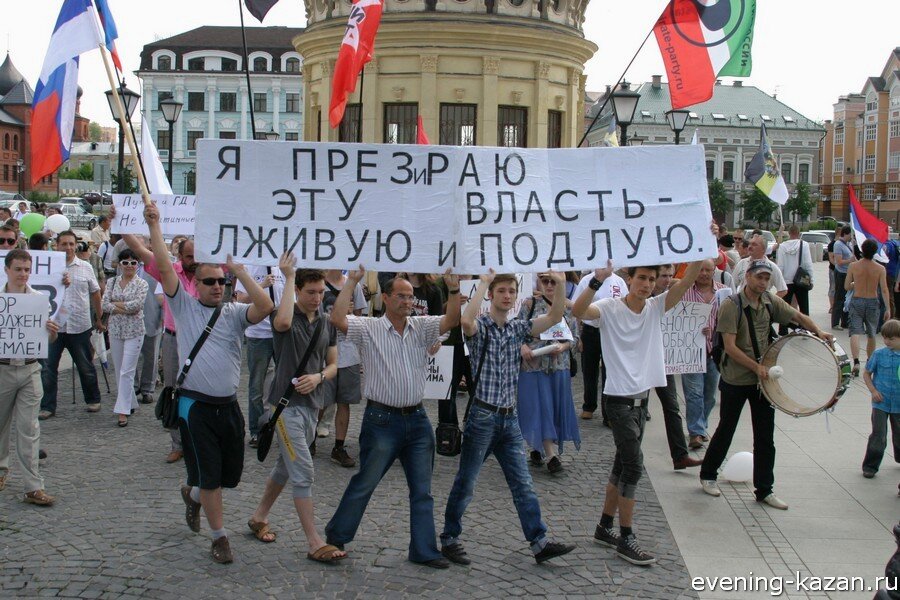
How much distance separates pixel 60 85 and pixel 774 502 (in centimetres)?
682

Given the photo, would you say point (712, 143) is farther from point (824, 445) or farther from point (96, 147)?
point (824, 445)

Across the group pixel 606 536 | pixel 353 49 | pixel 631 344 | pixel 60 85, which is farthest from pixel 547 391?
pixel 60 85

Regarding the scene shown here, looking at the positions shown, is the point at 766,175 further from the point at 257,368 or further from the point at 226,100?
the point at 226,100

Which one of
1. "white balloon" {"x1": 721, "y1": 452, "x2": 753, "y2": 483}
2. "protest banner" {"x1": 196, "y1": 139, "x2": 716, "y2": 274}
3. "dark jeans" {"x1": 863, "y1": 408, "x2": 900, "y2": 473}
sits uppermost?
"protest banner" {"x1": 196, "y1": 139, "x2": 716, "y2": 274}

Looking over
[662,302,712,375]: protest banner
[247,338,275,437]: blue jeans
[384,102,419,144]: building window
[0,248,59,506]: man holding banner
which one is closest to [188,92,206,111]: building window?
[384,102,419,144]: building window

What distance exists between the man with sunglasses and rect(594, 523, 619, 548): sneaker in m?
2.61

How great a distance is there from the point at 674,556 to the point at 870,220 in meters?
11.1

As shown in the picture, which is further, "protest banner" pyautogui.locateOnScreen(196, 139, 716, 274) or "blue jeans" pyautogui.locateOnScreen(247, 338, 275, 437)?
"blue jeans" pyautogui.locateOnScreen(247, 338, 275, 437)

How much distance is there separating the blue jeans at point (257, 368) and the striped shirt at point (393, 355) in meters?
3.50

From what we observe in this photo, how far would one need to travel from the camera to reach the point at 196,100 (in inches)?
3152

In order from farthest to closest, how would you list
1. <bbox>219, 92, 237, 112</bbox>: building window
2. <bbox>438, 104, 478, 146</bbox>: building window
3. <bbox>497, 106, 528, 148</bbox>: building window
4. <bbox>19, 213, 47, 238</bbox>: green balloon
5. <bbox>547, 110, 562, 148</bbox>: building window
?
<bbox>219, 92, 237, 112</bbox>: building window → <bbox>547, 110, 562, 148</bbox>: building window → <bbox>497, 106, 528, 148</bbox>: building window → <bbox>438, 104, 478, 146</bbox>: building window → <bbox>19, 213, 47, 238</bbox>: green balloon

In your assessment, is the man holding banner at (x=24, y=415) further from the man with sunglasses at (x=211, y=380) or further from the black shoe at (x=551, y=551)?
the black shoe at (x=551, y=551)

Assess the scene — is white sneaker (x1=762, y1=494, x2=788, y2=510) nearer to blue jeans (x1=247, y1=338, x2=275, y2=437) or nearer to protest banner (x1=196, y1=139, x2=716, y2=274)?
protest banner (x1=196, y1=139, x2=716, y2=274)

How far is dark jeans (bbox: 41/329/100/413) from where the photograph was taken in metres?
11.0
